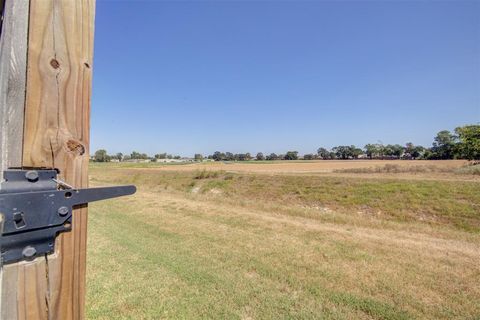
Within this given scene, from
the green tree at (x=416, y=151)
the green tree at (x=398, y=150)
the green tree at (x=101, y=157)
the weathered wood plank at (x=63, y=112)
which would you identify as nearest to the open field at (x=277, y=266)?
the weathered wood plank at (x=63, y=112)

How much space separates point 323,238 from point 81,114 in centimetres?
692

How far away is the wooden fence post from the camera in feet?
2.71

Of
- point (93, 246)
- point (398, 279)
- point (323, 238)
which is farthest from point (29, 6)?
point (323, 238)

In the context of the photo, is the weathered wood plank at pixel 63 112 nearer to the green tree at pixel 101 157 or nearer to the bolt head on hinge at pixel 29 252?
the bolt head on hinge at pixel 29 252

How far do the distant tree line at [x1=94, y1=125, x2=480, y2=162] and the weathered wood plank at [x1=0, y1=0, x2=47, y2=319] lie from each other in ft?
125

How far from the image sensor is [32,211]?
0.83m

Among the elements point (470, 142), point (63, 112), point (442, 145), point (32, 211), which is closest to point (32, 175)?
point (32, 211)

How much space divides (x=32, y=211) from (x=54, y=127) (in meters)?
0.29

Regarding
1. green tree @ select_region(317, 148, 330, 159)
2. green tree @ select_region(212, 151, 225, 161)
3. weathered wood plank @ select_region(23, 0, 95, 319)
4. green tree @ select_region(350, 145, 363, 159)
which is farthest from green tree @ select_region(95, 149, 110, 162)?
weathered wood plank @ select_region(23, 0, 95, 319)

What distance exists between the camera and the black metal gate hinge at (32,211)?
2.58 ft

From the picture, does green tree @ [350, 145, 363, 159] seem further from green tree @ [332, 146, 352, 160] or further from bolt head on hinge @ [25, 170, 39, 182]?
bolt head on hinge @ [25, 170, 39, 182]

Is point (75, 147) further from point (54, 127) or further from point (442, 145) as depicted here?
point (442, 145)

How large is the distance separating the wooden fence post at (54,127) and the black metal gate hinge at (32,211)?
0.03m

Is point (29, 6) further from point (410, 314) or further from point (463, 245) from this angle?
point (463, 245)
